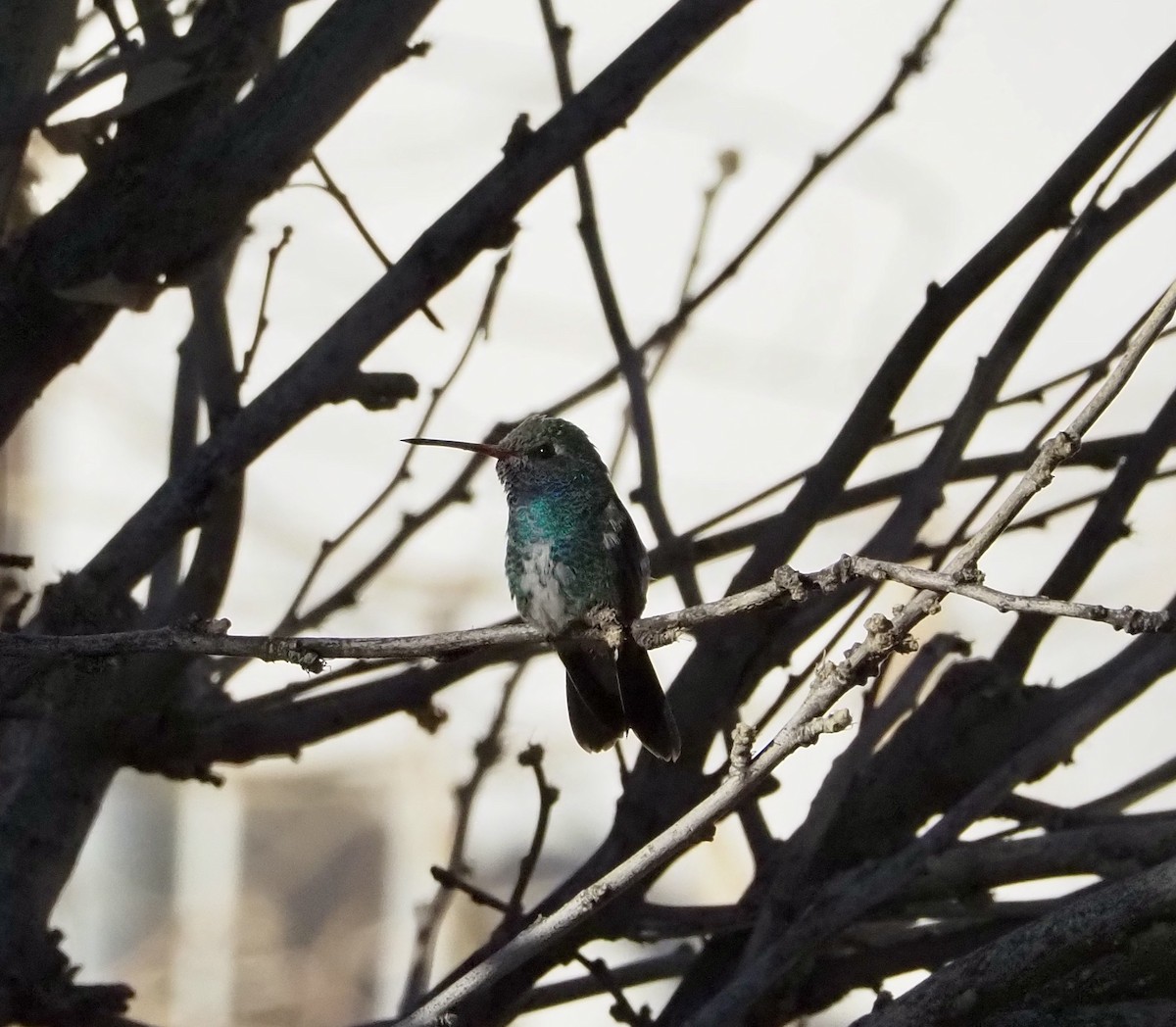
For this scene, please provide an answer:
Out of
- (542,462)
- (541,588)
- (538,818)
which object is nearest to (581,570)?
(541,588)

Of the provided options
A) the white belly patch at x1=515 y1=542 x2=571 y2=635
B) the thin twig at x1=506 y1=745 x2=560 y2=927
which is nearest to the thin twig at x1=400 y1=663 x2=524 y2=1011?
the white belly patch at x1=515 y1=542 x2=571 y2=635

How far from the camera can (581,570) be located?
3113mm

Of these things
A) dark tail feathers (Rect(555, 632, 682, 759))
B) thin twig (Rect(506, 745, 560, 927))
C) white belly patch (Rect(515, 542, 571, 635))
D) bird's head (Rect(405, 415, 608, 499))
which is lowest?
thin twig (Rect(506, 745, 560, 927))

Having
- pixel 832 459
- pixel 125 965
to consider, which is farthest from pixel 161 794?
pixel 832 459

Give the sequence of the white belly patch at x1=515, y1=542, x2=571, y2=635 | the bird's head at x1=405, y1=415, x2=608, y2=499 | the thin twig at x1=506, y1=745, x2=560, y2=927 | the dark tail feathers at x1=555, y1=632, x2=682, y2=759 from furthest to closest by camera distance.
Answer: the bird's head at x1=405, y1=415, x2=608, y2=499 → the white belly patch at x1=515, y1=542, x2=571, y2=635 → the dark tail feathers at x1=555, y1=632, x2=682, y2=759 → the thin twig at x1=506, y1=745, x2=560, y2=927

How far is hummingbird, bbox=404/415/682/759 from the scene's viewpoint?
2.67m

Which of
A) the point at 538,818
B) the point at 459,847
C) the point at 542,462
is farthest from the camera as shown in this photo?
the point at 542,462

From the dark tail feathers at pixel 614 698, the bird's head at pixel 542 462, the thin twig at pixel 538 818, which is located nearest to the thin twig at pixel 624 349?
the dark tail feathers at pixel 614 698

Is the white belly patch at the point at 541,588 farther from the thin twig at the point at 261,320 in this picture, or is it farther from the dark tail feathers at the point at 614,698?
the thin twig at the point at 261,320

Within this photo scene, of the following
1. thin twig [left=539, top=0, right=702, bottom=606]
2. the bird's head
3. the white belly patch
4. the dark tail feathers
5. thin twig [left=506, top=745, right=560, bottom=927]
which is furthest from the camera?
the bird's head

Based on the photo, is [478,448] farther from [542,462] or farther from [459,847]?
[459,847]

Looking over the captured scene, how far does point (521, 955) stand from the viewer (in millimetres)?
1638

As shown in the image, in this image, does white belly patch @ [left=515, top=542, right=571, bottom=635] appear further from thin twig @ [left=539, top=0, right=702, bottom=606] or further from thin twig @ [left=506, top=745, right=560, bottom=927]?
thin twig @ [left=506, top=745, right=560, bottom=927]

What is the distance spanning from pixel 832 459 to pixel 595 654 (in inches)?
24.8
